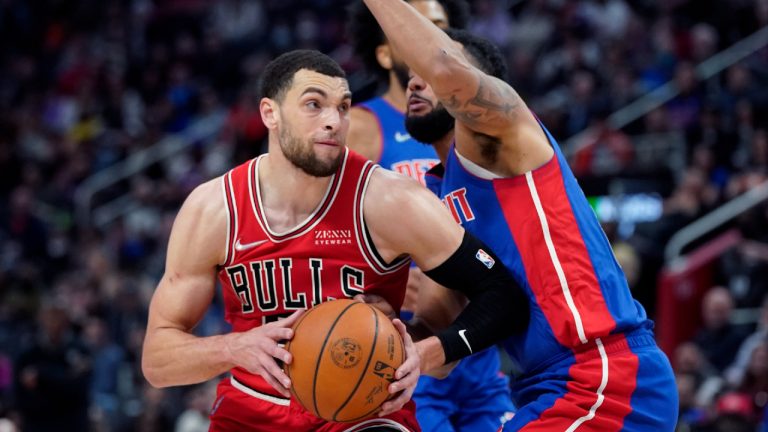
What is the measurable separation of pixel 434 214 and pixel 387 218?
7.3 inches

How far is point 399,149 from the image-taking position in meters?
5.91

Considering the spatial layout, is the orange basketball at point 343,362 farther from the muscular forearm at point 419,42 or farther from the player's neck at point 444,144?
the player's neck at point 444,144

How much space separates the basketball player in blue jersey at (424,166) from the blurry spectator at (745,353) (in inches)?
147

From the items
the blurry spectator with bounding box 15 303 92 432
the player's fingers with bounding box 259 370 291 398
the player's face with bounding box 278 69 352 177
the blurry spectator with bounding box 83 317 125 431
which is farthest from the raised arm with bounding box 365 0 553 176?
the blurry spectator with bounding box 83 317 125 431

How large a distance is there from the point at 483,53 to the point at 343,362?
4.87 ft

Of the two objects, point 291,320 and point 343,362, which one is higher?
point 291,320

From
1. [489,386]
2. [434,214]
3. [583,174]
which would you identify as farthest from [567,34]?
[434,214]

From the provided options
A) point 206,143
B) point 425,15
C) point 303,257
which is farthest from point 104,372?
point 303,257

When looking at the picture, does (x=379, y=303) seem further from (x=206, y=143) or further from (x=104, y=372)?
(x=206, y=143)

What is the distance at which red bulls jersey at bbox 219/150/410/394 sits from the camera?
4.44 m

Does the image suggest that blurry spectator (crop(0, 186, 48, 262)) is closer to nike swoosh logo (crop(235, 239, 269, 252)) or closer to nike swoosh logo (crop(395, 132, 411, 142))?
nike swoosh logo (crop(395, 132, 411, 142))

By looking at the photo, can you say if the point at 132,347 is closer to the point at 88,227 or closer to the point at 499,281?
the point at 88,227

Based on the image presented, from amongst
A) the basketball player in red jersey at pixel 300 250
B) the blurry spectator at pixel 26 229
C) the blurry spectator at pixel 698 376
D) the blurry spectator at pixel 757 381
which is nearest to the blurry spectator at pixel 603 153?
the blurry spectator at pixel 698 376

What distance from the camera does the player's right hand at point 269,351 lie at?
13.1 feet
